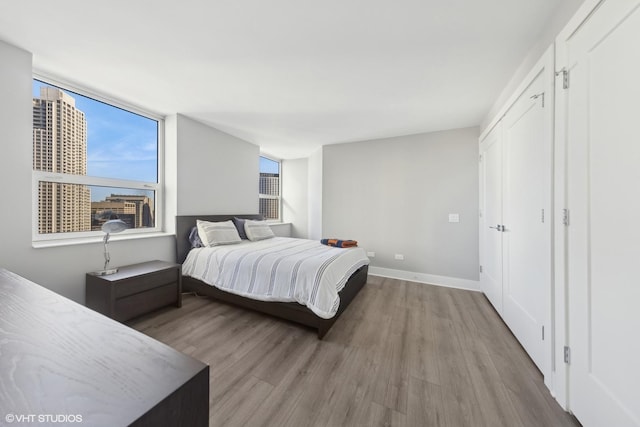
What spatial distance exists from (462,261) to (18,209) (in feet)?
16.0

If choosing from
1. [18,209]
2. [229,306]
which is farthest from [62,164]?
[229,306]

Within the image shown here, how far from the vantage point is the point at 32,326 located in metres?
0.69

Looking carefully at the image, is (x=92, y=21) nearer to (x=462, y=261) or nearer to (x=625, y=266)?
(x=625, y=266)

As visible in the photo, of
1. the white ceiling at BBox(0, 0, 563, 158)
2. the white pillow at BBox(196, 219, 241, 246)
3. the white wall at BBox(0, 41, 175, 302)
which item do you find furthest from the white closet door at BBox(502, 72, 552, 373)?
the white wall at BBox(0, 41, 175, 302)

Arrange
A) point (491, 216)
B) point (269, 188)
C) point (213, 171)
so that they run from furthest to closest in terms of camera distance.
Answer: point (269, 188) < point (213, 171) < point (491, 216)

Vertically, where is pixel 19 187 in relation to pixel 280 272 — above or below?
above

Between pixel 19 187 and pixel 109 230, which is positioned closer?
pixel 19 187

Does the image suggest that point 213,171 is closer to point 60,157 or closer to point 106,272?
point 60,157

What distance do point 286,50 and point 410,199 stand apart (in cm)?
279

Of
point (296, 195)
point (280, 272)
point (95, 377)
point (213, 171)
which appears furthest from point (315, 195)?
point (95, 377)

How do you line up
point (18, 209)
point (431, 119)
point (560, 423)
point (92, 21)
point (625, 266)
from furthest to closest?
1. point (431, 119)
2. point (18, 209)
3. point (92, 21)
4. point (560, 423)
5. point (625, 266)

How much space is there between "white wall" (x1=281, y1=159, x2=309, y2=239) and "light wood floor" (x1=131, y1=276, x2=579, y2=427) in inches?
114

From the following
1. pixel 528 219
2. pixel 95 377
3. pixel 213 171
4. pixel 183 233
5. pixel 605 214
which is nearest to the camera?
pixel 95 377

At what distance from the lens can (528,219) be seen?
5.71 feet
